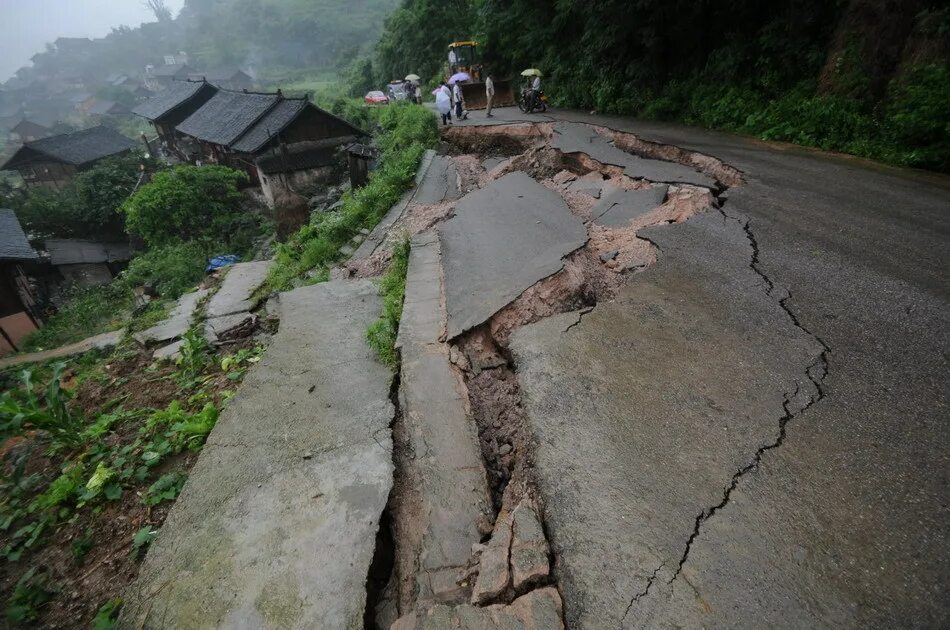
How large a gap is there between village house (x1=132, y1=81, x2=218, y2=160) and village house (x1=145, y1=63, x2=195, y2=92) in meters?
37.3

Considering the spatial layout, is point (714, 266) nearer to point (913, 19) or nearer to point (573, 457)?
point (573, 457)

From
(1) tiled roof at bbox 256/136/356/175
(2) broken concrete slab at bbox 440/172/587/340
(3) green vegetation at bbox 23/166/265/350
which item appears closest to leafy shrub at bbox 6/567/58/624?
(2) broken concrete slab at bbox 440/172/587/340

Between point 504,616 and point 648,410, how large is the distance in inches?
55.3

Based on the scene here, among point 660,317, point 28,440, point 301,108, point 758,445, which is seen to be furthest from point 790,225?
point 301,108

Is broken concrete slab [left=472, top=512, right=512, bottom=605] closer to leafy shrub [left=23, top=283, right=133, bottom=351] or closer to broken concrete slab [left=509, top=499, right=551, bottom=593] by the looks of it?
broken concrete slab [left=509, top=499, right=551, bottom=593]

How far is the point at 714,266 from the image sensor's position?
3939mm

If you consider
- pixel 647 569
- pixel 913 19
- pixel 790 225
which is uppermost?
pixel 913 19

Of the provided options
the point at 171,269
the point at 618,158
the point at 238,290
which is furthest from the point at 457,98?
the point at 171,269

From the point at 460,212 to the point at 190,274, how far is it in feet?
40.1

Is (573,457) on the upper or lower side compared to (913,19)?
lower

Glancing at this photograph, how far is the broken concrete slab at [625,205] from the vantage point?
17.3 ft

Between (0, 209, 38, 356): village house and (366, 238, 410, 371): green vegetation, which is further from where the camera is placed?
(0, 209, 38, 356): village house

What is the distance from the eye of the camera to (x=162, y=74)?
66188mm

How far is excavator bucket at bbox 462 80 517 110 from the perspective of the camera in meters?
14.9
